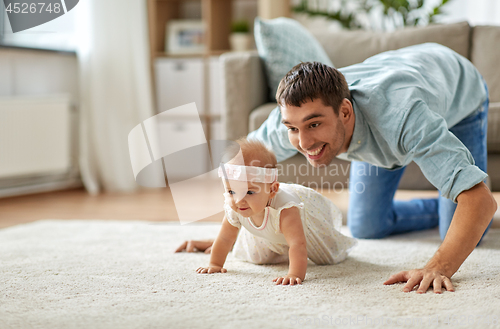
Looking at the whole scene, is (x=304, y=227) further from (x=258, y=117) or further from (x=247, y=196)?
(x=258, y=117)

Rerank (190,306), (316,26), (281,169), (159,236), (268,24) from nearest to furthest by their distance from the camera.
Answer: (190,306) < (159,236) < (281,169) < (268,24) < (316,26)

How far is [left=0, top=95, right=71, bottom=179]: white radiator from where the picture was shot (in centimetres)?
247

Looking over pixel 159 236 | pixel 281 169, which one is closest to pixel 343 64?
pixel 281 169

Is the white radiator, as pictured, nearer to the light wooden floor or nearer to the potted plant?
the light wooden floor

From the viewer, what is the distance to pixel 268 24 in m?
2.04

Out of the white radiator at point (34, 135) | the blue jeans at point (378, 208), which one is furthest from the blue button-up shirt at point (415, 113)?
the white radiator at point (34, 135)

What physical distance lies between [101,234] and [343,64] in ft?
4.18

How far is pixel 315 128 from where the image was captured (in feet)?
3.55

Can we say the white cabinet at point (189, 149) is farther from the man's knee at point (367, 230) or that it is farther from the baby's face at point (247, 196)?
the baby's face at point (247, 196)

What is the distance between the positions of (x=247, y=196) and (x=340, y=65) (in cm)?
135

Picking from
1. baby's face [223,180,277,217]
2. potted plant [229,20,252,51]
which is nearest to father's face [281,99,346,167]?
baby's face [223,180,277,217]

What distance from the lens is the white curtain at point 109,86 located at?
2793mm

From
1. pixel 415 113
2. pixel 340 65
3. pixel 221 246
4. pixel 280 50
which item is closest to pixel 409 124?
pixel 415 113

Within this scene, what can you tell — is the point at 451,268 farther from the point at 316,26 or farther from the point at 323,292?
the point at 316,26
